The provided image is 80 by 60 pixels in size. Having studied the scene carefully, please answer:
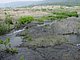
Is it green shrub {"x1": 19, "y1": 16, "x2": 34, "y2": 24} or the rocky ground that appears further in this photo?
green shrub {"x1": 19, "y1": 16, "x2": 34, "y2": 24}

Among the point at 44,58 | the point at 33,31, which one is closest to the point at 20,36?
the point at 33,31

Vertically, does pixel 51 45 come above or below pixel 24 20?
above

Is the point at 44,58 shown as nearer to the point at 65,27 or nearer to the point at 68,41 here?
the point at 68,41

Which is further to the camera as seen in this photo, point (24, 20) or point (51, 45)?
point (24, 20)

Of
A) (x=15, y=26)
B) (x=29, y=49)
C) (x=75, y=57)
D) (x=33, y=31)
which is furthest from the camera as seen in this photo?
(x=15, y=26)

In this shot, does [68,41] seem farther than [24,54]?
Yes

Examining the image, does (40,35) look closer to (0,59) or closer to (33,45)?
(33,45)

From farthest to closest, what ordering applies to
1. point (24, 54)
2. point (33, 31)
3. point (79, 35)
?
1. point (33, 31)
2. point (79, 35)
3. point (24, 54)

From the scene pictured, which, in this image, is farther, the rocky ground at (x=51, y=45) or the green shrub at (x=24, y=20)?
the green shrub at (x=24, y=20)


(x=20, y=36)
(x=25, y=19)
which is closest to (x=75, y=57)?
(x=20, y=36)
